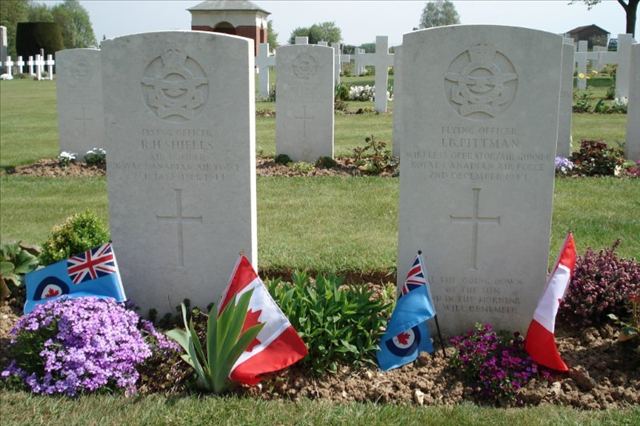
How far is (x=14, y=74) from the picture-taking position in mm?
47625

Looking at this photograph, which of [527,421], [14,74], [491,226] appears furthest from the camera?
[14,74]

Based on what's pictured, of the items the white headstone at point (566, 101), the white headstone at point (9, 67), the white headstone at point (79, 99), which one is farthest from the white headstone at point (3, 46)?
the white headstone at point (566, 101)

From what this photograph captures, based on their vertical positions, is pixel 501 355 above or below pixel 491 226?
below

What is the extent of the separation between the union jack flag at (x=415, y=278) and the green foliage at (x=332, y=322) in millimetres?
230

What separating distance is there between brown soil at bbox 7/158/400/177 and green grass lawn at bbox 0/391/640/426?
7038mm

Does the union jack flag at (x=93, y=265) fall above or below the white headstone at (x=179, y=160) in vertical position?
below

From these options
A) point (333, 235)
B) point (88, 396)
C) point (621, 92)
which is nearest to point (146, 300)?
point (88, 396)

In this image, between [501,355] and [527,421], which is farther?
[501,355]

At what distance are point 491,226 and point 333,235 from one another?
106 inches

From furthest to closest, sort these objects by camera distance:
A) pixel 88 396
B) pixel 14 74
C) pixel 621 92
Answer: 1. pixel 14 74
2. pixel 621 92
3. pixel 88 396

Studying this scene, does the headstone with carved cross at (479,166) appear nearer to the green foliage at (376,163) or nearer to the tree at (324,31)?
the green foliage at (376,163)

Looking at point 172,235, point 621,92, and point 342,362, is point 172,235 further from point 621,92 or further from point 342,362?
point 621,92

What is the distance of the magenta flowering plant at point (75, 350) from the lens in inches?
166

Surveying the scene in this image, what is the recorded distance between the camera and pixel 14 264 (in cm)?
585
